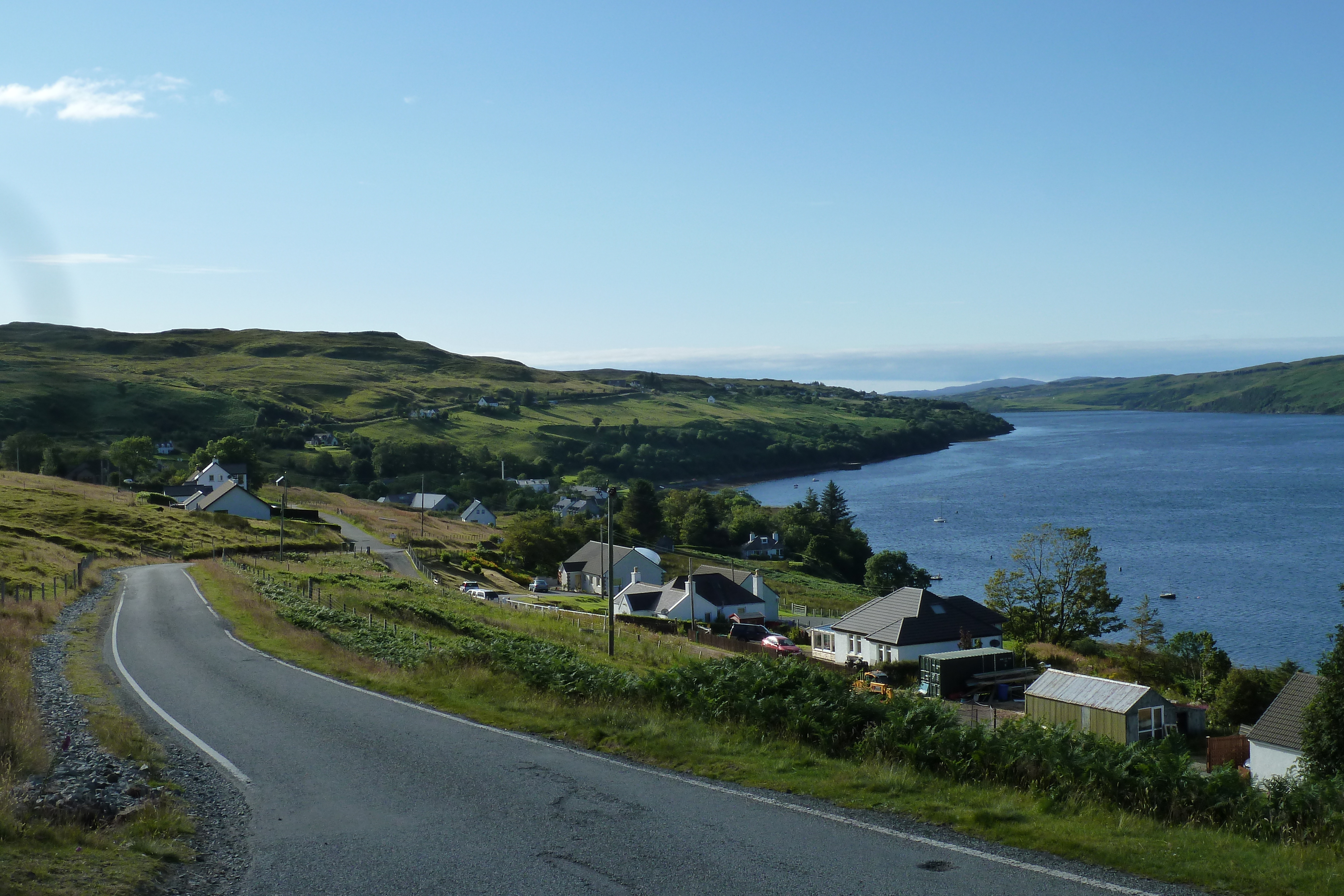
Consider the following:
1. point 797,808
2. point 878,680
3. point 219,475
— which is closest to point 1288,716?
point 797,808

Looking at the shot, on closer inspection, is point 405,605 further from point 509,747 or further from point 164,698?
point 509,747

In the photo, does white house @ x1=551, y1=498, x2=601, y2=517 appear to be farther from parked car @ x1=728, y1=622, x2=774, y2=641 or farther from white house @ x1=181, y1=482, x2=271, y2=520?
parked car @ x1=728, y1=622, x2=774, y2=641

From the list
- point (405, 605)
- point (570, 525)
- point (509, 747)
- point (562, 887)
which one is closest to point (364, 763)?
point (509, 747)

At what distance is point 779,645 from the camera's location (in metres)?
47.4

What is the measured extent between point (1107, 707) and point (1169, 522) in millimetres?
75647

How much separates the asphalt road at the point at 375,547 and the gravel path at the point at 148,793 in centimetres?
Result: 3865

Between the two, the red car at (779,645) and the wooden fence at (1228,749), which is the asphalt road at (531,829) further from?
the red car at (779,645)

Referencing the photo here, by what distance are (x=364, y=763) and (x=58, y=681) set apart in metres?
9.06

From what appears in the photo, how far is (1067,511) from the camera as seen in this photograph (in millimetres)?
104062

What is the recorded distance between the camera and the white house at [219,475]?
87688 millimetres

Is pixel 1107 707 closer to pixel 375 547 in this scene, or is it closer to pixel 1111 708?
pixel 1111 708

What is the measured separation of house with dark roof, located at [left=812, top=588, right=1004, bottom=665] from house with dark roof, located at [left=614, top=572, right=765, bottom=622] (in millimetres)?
10564

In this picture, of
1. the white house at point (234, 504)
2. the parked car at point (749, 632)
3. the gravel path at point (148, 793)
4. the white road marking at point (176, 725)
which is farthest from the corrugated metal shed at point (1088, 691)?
the white house at point (234, 504)

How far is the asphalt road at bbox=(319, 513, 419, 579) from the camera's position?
5678 cm
